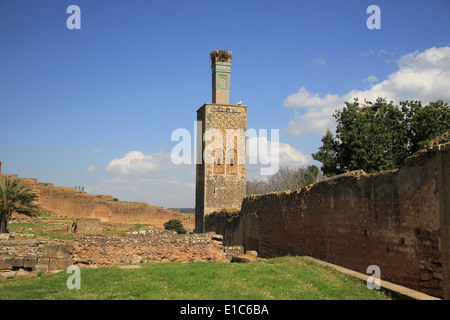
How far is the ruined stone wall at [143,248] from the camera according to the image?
1211 centimetres

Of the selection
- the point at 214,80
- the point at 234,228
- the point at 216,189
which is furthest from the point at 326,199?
the point at 214,80

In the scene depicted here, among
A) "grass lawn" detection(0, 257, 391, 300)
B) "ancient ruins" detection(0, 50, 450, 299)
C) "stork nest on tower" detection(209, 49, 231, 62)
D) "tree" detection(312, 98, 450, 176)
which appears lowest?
"grass lawn" detection(0, 257, 391, 300)

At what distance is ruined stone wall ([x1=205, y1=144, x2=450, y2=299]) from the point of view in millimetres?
6711

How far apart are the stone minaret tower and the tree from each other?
23.5 feet

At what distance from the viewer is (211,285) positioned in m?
7.17

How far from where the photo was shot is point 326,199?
427 inches

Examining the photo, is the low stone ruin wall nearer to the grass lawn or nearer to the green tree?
the grass lawn

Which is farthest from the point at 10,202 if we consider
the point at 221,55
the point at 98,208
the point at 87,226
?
the point at 98,208

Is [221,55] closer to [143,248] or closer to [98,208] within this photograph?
[143,248]

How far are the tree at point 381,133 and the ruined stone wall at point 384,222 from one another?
10.00 meters

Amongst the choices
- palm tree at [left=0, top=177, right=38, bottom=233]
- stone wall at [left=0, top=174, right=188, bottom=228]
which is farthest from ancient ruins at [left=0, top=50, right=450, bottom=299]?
stone wall at [left=0, top=174, right=188, bottom=228]

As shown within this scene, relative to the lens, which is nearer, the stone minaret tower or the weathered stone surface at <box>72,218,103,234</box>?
the weathered stone surface at <box>72,218,103,234</box>
